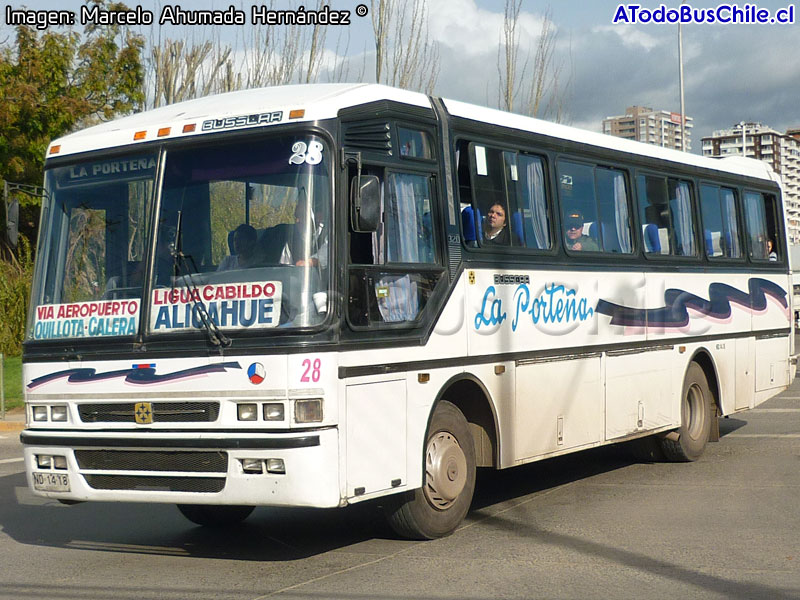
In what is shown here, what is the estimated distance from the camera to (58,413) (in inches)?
308

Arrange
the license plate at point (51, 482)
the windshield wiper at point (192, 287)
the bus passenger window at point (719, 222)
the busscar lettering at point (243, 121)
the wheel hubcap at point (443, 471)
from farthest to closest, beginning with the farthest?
the bus passenger window at point (719, 222), the wheel hubcap at point (443, 471), the license plate at point (51, 482), the busscar lettering at point (243, 121), the windshield wiper at point (192, 287)

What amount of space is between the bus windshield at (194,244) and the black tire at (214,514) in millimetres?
1860

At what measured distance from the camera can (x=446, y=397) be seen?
28.1 feet

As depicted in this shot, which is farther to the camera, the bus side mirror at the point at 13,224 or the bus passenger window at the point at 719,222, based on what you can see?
the bus passenger window at the point at 719,222

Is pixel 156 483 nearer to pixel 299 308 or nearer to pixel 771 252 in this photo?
pixel 299 308

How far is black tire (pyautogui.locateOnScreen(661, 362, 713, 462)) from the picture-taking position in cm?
1213

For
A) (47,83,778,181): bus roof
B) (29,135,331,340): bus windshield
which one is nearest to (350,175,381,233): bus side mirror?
(29,135,331,340): bus windshield

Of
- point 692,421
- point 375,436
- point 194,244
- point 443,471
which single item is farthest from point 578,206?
point 194,244

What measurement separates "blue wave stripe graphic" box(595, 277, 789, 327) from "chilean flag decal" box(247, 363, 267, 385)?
4.18 meters

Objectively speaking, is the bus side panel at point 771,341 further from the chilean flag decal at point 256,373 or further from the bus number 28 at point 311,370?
the chilean flag decal at point 256,373

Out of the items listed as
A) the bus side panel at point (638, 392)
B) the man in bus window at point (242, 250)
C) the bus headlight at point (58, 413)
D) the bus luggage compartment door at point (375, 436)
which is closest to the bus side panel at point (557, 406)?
the bus side panel at point (638, 392)

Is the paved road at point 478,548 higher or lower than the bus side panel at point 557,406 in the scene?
lower

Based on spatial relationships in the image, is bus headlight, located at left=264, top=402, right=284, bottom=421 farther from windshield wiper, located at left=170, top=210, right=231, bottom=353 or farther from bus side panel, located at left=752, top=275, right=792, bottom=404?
bus side panel, located at left=752, top=275, right=792, bottom=404

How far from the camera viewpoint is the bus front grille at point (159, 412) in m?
7.23
